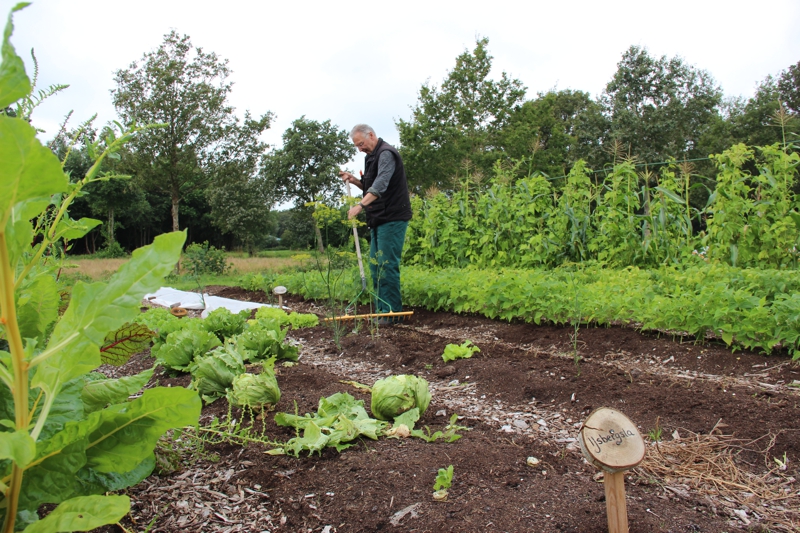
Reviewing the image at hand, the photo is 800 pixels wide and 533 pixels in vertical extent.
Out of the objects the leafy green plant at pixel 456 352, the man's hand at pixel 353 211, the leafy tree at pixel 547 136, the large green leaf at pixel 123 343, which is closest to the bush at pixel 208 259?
the man's hand at pixel 353 211

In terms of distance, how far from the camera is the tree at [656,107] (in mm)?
31250

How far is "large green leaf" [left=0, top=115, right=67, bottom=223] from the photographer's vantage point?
0.69 metres

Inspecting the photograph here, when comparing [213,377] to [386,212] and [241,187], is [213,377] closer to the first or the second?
[386,212]

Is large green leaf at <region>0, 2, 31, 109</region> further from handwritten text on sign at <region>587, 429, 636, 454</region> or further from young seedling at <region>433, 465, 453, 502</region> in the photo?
young seedling at <region>433, 465, 453, 502</region>

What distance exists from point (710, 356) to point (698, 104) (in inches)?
1427

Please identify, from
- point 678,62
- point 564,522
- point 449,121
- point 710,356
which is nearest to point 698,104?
point 678,62

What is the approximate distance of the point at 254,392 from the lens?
→ 2467 millimetres

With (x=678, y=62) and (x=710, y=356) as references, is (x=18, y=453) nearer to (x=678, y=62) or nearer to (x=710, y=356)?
(x=710, y=356)

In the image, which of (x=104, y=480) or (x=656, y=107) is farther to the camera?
(x=656, y=107)

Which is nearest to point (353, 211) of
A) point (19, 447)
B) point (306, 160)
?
point (19, 447)

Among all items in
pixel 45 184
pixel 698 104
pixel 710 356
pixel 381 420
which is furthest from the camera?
pixel 698 104

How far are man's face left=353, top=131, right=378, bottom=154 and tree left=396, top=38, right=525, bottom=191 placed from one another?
2157 centimetres

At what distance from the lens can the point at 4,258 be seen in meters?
0.78

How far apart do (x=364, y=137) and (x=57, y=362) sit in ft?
16.5
